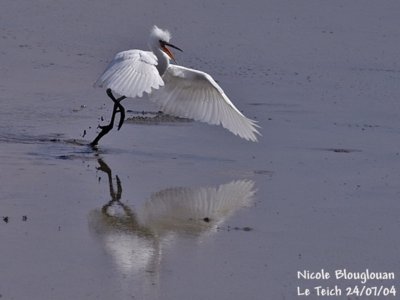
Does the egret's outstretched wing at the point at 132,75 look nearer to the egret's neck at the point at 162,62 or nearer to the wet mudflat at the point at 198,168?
the egret's neck at the point at 162,62

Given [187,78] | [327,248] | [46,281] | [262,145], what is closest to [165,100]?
[187,78]

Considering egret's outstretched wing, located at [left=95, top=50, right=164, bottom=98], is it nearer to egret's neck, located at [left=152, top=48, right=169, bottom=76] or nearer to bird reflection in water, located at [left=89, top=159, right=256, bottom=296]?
egret's neck, located at [left=152, top=48, right=169, bottom=76]

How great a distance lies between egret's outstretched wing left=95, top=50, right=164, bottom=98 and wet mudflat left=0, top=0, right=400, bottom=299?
0.80 meters

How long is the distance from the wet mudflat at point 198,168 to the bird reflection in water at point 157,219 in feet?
0.08

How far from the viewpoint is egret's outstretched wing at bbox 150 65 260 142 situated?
483 inches

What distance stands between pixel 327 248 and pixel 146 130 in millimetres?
4718

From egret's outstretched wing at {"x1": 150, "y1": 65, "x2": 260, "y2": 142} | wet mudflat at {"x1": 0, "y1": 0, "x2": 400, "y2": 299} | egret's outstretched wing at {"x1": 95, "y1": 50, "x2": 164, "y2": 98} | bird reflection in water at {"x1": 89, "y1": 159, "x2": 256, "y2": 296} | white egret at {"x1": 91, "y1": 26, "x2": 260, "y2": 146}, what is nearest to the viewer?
wet mudflat at {"x1": 0, "y1": 0, "x2": 400, "y2": 299}

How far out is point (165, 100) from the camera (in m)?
12.7

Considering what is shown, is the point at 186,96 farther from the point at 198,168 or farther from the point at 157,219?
the point at 157,219

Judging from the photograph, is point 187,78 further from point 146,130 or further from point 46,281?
point 46,281

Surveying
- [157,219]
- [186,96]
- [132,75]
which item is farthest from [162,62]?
[157,219]

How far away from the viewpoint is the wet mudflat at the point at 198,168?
7980 mm

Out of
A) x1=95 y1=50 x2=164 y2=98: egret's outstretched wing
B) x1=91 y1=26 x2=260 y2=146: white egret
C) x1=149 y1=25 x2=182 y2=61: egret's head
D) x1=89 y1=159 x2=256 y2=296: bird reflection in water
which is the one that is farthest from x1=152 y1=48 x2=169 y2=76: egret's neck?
x1=89 y1=159 x2=256 y2=296: bird reflection in water

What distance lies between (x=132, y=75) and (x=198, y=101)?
1624mm
